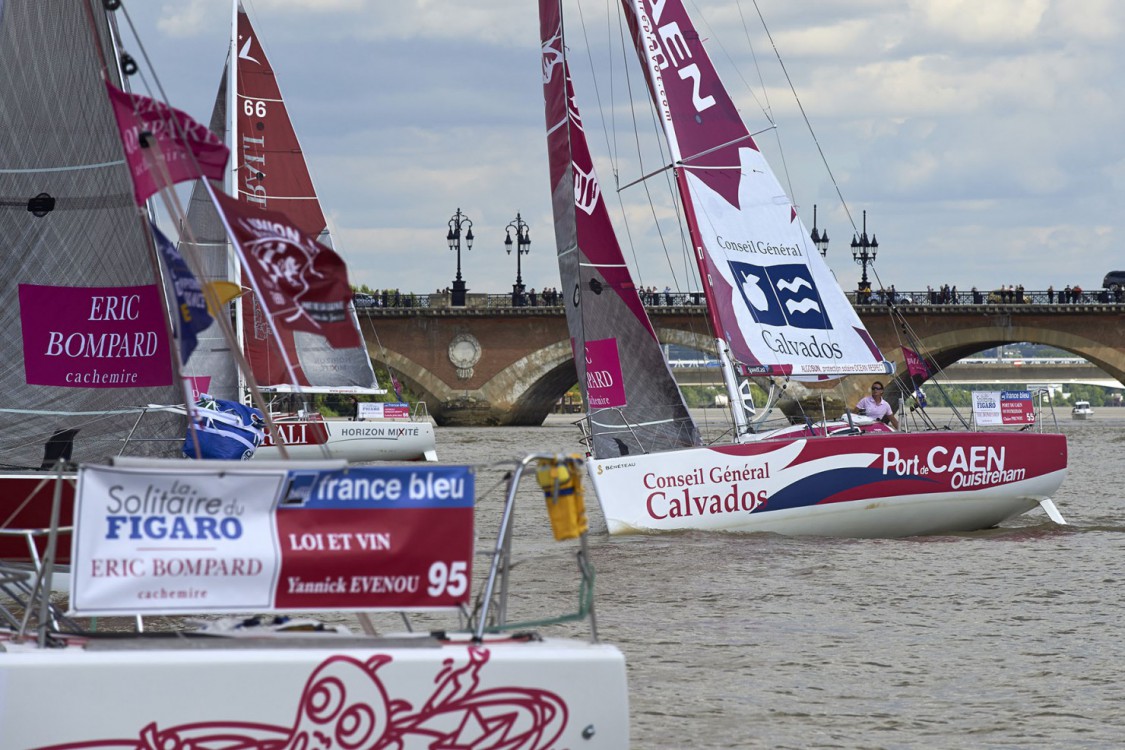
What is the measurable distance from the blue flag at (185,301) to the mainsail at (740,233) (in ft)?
35.8

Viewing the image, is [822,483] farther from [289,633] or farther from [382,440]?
[382,440]

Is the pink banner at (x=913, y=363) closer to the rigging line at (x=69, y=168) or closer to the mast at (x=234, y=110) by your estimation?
the rigging line at (x=69, y=168)

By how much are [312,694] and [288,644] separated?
25cm

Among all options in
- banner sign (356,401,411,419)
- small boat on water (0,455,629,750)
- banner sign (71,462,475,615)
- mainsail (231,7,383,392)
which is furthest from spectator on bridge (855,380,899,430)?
banner sign (356,401,411,419)

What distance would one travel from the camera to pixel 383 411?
37.4m

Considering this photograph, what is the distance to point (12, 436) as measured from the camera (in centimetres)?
1160

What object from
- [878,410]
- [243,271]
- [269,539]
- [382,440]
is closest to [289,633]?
[269,539]

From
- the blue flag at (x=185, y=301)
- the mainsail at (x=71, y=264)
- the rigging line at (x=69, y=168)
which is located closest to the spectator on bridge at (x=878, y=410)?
the mainsail at (x=71, y=264)

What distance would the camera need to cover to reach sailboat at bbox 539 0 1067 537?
51.3 ft

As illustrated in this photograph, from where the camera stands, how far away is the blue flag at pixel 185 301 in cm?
603

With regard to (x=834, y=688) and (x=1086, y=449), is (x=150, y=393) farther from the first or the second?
(x=1086, y=449)

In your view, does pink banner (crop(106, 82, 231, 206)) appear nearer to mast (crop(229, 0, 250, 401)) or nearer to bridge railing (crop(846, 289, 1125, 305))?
mast (crop(229, 0, 250, 401))

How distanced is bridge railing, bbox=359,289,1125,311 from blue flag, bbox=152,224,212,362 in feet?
177

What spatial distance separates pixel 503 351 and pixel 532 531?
1772 inches
